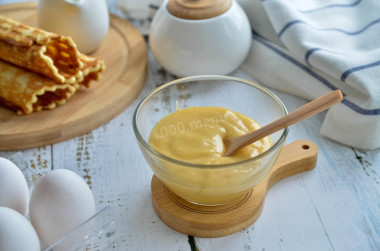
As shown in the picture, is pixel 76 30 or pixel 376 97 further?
pixel 76 30

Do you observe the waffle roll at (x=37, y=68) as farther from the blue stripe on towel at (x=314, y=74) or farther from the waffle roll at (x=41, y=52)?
→ the blue stripe on towel at (x=314, y=74)

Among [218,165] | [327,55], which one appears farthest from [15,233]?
[327,55]

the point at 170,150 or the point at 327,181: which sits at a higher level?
the point at 170,150

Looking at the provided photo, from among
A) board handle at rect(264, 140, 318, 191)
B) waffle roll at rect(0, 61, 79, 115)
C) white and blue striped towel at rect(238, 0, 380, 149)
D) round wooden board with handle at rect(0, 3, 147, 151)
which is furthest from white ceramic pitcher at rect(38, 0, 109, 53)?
board handle at rect(264, 140, 318, 191)

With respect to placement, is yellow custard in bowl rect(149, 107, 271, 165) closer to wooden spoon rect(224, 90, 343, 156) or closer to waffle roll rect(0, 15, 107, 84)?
wooden spoon rect(224, 90, 343, 156)

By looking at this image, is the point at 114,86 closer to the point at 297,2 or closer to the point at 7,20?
the point at 7,20

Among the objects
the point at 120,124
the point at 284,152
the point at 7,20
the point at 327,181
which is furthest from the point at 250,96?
the point at 7,20
